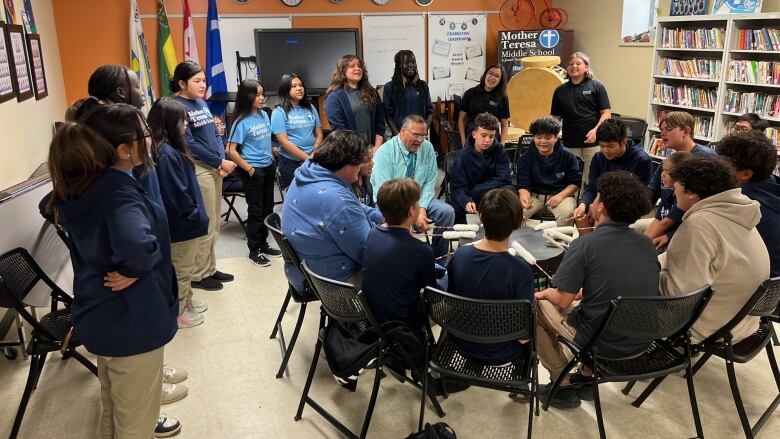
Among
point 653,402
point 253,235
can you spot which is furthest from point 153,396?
point 253,235

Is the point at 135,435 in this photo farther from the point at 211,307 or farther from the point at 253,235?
the point at 253,235

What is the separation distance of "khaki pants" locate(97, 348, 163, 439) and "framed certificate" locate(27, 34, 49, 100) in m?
3.26

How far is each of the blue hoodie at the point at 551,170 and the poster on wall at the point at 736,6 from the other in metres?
2.54

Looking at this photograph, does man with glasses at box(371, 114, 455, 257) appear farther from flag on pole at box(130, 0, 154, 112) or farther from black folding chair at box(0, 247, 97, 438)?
flag on pole at box(130, 0, 154, 112)

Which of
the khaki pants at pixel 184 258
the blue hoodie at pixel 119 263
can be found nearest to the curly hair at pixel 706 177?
the blue hoodie at pixel 119 263

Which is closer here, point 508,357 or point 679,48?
point 508,357

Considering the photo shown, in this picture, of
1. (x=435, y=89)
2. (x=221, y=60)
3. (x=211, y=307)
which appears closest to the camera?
(x=211, y=307)

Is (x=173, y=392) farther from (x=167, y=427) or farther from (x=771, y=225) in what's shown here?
(x=771, y=225)

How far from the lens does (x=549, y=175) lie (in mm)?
4168

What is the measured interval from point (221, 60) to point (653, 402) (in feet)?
18.8

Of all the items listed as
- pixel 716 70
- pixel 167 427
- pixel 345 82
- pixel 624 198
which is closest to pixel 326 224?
pixel 167 427

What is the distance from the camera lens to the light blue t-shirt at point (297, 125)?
177 inches

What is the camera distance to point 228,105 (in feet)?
22.0

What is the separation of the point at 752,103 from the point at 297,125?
4.00 metres
